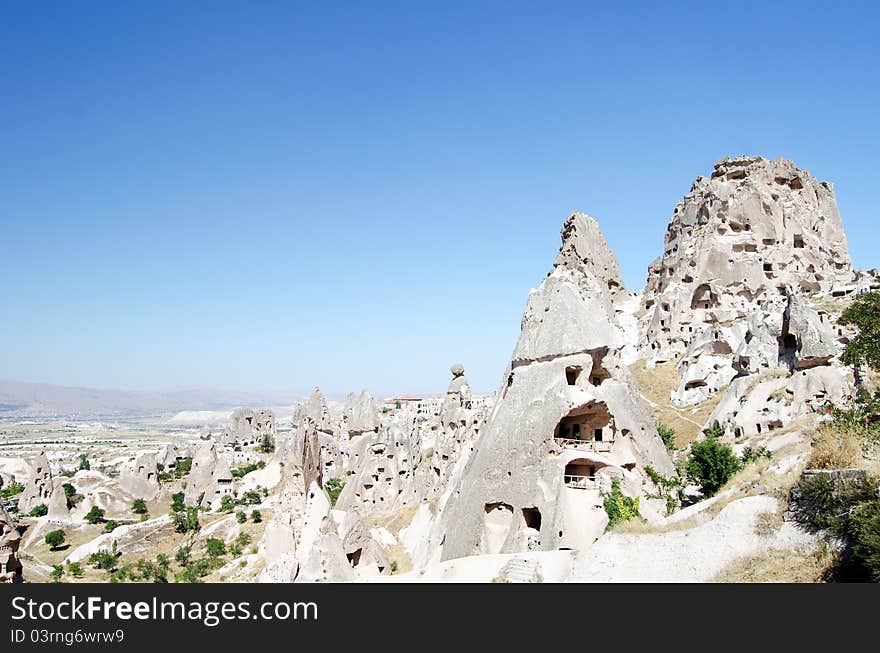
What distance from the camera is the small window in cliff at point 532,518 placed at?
18.0 m

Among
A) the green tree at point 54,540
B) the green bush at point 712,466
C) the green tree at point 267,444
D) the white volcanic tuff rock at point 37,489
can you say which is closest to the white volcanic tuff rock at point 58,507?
the white volcanic tuff rock at point 37,489

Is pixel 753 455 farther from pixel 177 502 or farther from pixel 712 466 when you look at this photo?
pixel 177 502

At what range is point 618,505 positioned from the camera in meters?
17.2

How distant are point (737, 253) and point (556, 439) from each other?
139 feet

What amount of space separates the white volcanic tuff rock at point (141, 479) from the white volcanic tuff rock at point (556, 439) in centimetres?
4451

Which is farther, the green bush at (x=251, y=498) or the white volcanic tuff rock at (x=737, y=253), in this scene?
the white volcanic tuff rock at (x=737, y=253)

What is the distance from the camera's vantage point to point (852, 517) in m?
10.8

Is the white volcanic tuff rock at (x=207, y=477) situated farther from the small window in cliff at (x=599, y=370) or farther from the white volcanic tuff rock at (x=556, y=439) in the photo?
the small window in cliff at (x=599, y=370)

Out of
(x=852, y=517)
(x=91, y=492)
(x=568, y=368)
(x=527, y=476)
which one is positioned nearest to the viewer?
(x=852, y=517)
